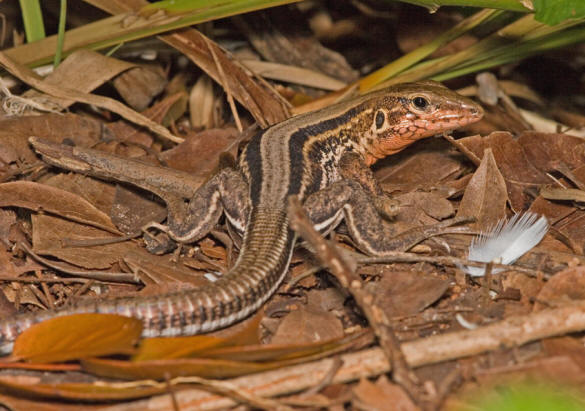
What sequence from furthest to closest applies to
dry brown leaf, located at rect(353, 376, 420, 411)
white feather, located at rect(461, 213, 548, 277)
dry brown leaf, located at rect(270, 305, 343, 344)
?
white feather, located at rect(461, 213, 548, 277), dry brown leaf, located at rect(270, 305, 343, 344), dry brown leaf, located at rect(353, 376, 420, 411)

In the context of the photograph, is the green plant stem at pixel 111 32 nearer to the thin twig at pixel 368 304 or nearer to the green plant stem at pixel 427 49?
the green plant stem at pixel 427 49

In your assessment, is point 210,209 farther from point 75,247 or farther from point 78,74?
point 78,74

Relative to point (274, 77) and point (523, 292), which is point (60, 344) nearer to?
point (523, 292)

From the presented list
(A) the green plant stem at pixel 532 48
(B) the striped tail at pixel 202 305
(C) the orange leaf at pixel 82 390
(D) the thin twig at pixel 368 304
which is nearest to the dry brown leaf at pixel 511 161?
(A) the green plant stem at pixel 532 48

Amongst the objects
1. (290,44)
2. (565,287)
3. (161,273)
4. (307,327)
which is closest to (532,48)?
(290,44)

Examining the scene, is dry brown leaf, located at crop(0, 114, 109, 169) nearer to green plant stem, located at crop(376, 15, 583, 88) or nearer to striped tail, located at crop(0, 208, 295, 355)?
striped tail, located at crop(0, 208, 295, 355)

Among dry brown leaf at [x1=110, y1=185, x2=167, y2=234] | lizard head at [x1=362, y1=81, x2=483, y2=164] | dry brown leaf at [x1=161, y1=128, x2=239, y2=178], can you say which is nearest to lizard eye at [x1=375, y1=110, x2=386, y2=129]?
lizard head at [x1=362, y1=81, x2=483, y2=164]

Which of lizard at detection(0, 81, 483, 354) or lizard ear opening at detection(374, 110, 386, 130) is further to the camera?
lizard ear opening at detection(374, 110, 386, 130)

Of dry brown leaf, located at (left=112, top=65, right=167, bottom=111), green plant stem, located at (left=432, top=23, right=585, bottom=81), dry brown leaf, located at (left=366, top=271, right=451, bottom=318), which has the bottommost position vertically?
dry brown leaf, located at (left=366, top=271, right=451, bottom=318)
